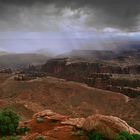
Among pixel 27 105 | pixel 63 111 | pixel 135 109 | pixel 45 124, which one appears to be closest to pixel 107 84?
pixel 135 109

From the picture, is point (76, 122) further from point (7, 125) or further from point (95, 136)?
point (7, 125)

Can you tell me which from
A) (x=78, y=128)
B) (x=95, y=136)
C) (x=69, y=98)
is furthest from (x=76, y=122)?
(x=69, y=98)

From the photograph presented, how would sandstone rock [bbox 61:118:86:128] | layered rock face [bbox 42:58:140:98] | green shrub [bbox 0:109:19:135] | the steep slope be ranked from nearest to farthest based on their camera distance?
sandstone rock [bbox 61:118:86:128], green shrub [bbox 0:109:19:135], the steep slope, layered rock face [bbox 42:58:140:98]

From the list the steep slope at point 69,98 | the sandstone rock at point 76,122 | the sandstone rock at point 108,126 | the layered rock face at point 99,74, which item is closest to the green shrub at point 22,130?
the sandstone rock at point 76,122

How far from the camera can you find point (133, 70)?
423ft

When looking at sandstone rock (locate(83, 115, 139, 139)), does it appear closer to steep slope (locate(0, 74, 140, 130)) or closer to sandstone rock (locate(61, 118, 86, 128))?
sandstone rock (locate(61, 118, 86, 128))

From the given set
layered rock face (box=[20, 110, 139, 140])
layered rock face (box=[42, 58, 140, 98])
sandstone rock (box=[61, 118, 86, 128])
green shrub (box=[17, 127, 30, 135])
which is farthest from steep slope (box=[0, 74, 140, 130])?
sandstone rock (box=[61, 118, 86, 128])

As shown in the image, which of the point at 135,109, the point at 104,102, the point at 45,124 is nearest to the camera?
the point at 45,124

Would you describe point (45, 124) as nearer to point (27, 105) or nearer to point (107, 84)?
point (27, 105)

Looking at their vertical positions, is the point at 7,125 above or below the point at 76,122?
below

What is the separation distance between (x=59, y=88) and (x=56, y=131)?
5887 centimetres

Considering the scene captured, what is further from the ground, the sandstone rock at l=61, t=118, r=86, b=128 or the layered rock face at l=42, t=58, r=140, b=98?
the sandstone rock at l=61, t=118, r=86, b=128

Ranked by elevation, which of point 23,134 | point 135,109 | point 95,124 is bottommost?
point 135,109

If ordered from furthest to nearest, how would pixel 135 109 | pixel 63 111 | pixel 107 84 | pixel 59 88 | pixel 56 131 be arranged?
pixel 107 84 < pixel 59 88 < pixel 135 109 < pixel 63 111 < pixel 56 131
